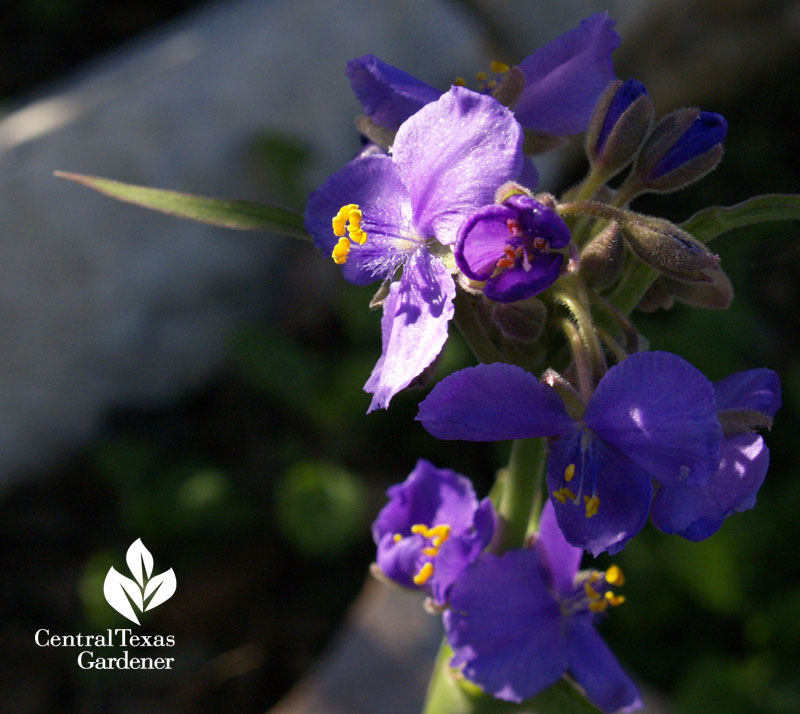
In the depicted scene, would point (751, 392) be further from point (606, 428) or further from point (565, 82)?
point (565, 82)

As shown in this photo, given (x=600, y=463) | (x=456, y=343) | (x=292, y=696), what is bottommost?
(x=292, y=696)

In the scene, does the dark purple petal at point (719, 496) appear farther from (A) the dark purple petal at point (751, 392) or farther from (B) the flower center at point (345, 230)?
(B) the flower center at point (345, 230)

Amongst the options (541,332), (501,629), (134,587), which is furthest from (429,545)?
(134,587)

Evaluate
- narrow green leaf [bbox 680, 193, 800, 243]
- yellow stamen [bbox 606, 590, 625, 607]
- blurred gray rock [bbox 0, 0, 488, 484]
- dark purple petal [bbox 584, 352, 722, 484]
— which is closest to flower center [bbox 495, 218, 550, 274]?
dark purple petal [bbox 584, 352, 722, 484]

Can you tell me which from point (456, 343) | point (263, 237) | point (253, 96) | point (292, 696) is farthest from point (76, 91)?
point (292, 696)

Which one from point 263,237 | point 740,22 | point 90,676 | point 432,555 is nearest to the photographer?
point 432,555

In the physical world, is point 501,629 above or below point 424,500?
below

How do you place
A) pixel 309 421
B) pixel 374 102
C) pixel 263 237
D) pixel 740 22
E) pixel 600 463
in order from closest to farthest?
pixel 600 463
pixel 374 102
pixel 309 421
pixel 263 237
pixel 740 22

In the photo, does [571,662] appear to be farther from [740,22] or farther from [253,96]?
[740,22]
